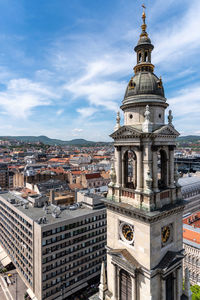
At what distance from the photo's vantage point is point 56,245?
47.0 m

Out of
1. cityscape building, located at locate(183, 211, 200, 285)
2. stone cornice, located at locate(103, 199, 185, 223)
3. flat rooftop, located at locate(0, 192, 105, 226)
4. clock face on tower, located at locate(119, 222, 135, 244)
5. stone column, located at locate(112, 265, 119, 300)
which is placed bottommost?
cityscape building, located at locate(183, 211, 200, 285)

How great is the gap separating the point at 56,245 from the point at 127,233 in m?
35.9

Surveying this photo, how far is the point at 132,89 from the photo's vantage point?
17.9 m

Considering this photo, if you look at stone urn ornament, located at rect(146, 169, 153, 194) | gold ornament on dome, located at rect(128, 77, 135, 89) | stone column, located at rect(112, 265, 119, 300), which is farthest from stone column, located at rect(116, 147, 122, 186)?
stone column, located at rect(112, 265, 119, 300)

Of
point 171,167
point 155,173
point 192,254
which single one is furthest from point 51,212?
point 155,173

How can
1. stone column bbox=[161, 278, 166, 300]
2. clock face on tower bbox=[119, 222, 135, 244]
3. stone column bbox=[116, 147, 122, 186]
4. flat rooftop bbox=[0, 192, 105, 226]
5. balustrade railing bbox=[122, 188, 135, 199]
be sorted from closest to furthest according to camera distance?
stone column bbox=[161, 278, 166, 300]
clock face on tower bbox=[119, 222, 135, 244]
balustrade railing bbox=[122, 188, 135, 199]
stone column bbox=[116, 147, 122, 186]
flat rooftop bbox=[0, 192, 105, 226]

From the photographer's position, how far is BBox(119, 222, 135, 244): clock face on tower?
55.6ft

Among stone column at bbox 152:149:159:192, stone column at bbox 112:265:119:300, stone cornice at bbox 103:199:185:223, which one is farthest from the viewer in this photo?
stone column at bbox 112:265:119:300

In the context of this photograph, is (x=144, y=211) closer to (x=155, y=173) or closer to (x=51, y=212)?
(x=155, y=173)

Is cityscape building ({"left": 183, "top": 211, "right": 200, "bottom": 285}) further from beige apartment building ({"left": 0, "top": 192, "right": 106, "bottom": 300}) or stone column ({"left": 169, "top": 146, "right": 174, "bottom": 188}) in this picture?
stone column ({"left": 169, "top": 146, "right": 174, "bottom": 188})

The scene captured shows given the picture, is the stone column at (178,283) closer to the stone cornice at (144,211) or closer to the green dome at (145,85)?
the stone cornice at (144,211)

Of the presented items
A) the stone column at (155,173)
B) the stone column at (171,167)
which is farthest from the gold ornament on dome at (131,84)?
the stone column at (171,167)

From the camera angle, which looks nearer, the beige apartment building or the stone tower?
the stone tower

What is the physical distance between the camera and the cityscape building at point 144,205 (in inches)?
617
